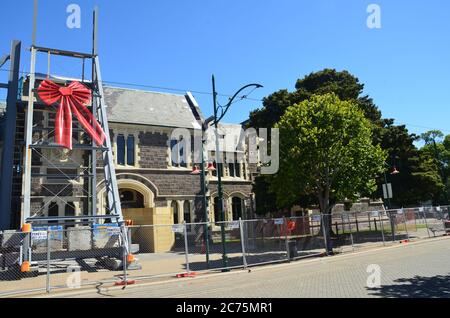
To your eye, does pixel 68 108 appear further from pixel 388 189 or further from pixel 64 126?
pixel 388 189

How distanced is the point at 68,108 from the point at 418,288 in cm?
1902

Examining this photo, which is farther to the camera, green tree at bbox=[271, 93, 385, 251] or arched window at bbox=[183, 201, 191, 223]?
arched window at bbox=[183, 201, 191, 223]

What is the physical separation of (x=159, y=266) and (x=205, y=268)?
9.16 ft

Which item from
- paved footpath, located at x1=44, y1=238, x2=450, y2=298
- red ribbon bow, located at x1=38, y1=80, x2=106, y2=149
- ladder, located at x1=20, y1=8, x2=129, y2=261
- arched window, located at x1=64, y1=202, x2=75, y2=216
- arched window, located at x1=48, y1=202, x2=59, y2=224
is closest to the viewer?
paved footpath, located at x1=44, y1=238, x2=450, y2=298

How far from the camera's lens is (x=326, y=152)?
21438 millimetres

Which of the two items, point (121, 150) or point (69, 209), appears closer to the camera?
point (69, 209)

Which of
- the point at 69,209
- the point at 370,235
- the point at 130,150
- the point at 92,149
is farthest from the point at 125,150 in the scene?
the point at 370,235

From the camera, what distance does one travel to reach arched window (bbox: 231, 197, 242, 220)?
1407 inches

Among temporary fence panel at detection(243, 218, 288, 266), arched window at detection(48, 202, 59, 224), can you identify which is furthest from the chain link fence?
arched window at detection(48, 202, 59, 224)

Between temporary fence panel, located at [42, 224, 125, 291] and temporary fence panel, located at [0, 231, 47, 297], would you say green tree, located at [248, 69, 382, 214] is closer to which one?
temporary fence panel, located at [42, 224, 125, 291]

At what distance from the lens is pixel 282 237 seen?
19.0m
